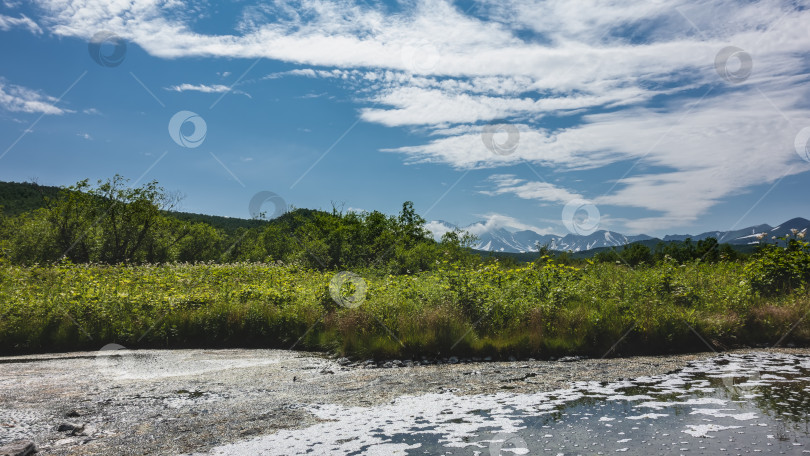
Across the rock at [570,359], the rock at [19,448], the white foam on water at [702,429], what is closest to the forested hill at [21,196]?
the rock at [19,448]

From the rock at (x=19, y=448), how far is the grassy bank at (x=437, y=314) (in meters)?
7.40

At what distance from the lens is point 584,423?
261 inches

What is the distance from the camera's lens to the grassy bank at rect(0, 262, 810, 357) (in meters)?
12.6

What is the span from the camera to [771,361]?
10.7 meters

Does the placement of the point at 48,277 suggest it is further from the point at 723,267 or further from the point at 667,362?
the point at 723,267

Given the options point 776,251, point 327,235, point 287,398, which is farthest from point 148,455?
point 327,235

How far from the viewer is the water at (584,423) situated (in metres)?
5.72

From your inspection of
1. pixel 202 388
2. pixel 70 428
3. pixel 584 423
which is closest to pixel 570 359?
pixel 584 423

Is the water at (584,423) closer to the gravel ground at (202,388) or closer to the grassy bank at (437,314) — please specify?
the gravel ground at (202,388)

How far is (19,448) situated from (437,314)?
9.16m

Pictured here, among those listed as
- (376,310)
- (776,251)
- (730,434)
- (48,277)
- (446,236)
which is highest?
(446,236)

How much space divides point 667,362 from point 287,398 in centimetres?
851

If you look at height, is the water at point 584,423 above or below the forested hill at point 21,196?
below

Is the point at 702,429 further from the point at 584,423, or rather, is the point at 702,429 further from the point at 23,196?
the point at 23,196
